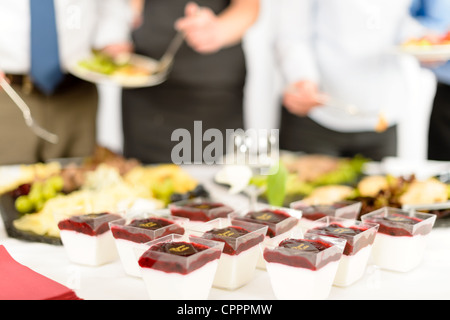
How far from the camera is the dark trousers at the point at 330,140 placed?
161 inches

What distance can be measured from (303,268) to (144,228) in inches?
20.4

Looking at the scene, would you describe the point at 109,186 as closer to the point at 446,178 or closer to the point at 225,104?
the point at 446,178

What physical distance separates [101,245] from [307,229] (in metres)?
0.68

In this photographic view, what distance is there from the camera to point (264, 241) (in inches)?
66.4

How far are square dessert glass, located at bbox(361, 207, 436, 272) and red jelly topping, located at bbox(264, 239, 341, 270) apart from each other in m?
0.32

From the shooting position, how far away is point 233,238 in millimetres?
1578

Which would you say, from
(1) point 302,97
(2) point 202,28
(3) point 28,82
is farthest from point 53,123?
(1) point 302,97

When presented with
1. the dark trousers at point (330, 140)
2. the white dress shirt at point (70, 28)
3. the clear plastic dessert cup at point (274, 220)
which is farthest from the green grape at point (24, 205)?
the dark trousers at point (330, 140)

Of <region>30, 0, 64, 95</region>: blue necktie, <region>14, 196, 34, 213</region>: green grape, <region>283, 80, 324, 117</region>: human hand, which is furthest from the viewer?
<region>283, 80, 324, 117</region>: human hand

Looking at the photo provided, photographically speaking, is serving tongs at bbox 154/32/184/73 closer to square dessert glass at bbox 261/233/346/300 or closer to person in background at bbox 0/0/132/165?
person in background at bbox 0/0/132/165

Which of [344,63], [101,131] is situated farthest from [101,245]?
[344,63]

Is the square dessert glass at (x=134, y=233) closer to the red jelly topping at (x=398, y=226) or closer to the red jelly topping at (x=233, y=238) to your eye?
the red jelly topping at (x=233, y=238)

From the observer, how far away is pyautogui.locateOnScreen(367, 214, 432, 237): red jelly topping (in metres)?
1.76

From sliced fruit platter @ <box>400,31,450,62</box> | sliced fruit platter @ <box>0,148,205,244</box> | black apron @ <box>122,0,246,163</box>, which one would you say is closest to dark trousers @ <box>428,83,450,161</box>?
sliced fruit platter @ <box>400,31,450,62</box>
